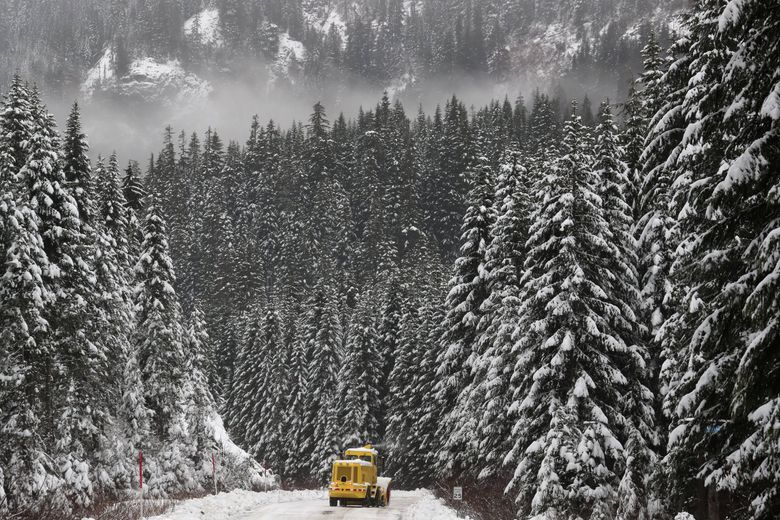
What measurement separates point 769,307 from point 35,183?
2296cm

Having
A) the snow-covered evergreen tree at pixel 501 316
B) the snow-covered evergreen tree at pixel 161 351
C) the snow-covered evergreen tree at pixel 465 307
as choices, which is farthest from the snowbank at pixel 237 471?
the snow-covered evergreen tree at pixel 501 316

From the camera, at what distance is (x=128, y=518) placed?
1834 centimetres

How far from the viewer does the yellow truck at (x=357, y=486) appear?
28969 millimetres

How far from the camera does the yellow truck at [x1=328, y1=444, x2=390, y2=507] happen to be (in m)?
29.0

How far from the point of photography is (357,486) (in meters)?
29.1

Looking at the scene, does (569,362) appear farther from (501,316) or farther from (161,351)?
(161,351)

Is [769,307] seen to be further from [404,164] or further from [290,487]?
[404,164]

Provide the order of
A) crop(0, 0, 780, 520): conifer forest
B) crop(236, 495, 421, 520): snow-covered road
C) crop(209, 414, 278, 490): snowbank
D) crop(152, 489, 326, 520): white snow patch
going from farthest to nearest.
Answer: crop(209, 414, 278, 490): snowbank, crop(236, 495, 421, 520): snow-covered road, crop(152, 489, 326, 520): white snow patch, crop(0, 0, 780, 520): conifer forest

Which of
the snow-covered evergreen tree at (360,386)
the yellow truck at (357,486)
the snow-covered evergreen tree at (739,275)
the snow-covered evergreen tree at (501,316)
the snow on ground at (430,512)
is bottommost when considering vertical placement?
the snow-covered evergreen tree at (360,386)

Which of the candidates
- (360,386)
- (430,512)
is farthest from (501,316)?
(360,386)

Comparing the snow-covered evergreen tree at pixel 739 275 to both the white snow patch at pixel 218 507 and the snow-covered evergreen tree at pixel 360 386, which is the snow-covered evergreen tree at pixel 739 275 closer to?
the white snow patch at pixel 218 507

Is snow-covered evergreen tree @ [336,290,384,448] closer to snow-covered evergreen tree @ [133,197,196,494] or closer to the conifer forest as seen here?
the conifer forest

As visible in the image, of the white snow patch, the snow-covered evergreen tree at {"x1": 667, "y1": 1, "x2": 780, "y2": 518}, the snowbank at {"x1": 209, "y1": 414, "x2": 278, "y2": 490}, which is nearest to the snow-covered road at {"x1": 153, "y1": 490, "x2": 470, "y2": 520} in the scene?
the white snow patch

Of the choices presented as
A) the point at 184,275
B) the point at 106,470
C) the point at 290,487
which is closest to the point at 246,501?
the point at 106,470
